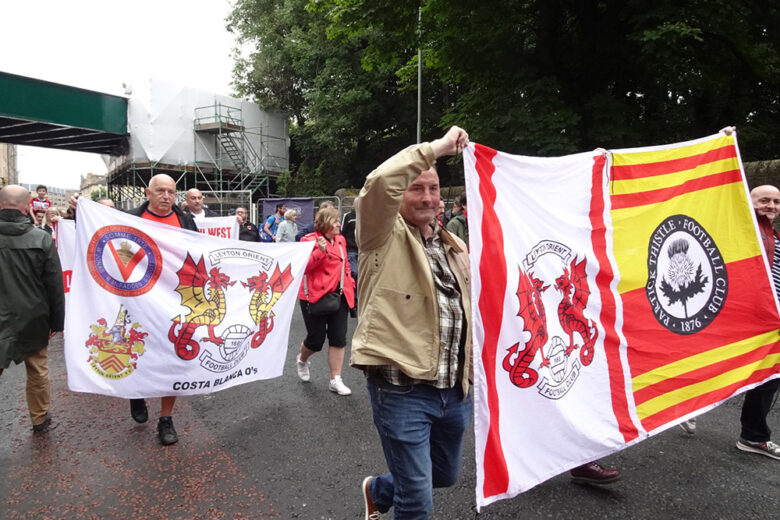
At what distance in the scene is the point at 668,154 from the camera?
327cm

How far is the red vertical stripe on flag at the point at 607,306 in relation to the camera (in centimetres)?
268

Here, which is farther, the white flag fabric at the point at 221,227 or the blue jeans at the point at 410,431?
the white flag fabric at the point at 221,227

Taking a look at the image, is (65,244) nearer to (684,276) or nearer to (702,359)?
(684,276)

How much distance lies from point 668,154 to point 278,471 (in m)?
3.36

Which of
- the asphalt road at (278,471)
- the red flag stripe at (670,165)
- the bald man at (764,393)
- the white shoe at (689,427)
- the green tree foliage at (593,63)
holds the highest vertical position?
the green tree foliage at (593,63)

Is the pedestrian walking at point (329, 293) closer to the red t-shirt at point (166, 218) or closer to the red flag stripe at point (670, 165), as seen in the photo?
the red t-shirt at point (166, 218)

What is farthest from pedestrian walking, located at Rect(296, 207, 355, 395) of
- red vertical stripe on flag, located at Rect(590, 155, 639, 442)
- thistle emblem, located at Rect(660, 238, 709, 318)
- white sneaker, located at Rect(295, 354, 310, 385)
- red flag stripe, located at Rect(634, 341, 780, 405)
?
thistle emblem, located at Rect(660, 238, 709, 318)

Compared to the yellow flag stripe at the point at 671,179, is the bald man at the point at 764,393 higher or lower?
lower

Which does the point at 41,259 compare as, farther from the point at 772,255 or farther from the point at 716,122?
the point at 716,122

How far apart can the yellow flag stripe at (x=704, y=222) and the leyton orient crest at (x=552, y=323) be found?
452 mm

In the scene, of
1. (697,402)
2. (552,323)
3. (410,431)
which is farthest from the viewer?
(697,402)

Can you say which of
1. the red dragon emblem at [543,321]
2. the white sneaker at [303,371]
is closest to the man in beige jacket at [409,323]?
the red dragon emblem at [543,321]

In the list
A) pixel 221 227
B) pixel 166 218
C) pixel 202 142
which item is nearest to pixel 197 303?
pixel 166 218

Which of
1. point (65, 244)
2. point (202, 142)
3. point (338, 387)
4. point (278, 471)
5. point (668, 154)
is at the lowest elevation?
point (278, 471)
